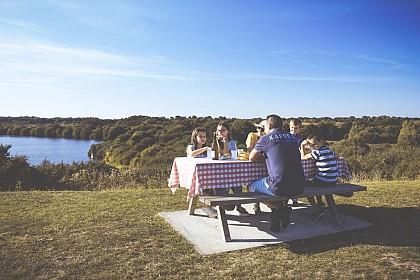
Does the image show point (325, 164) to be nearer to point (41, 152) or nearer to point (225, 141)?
point (225, 141)

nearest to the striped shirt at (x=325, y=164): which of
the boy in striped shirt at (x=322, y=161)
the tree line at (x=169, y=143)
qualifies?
the boy in striped shirt at (x=322, y=161)

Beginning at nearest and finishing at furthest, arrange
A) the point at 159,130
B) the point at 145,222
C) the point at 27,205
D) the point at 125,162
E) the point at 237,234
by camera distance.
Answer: the point at 237,234
the point at 145,222
the point at 27,205
the point at 125,162
the point at 159,130

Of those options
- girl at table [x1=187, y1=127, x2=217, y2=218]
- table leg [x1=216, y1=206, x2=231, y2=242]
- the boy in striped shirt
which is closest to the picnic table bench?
table leg [x1=216, y1=206, x2=231, y2=242]

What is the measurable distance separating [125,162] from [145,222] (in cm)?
1984

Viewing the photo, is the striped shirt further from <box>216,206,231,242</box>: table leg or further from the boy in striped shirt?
<box>216,206,231,242</box>: table leg

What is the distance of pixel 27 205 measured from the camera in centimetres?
686

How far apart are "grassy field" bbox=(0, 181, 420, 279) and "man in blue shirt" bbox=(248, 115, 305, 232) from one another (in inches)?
29.8

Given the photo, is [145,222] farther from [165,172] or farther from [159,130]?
[159,130]

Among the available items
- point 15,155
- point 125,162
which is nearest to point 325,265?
point 15,155

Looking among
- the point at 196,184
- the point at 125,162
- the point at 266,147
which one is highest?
the point at 266,147

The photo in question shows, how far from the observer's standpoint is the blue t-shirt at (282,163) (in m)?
4.41

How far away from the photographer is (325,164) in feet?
17.3

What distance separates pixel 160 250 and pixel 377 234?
121 inches

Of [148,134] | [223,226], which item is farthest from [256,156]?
[148,134]
